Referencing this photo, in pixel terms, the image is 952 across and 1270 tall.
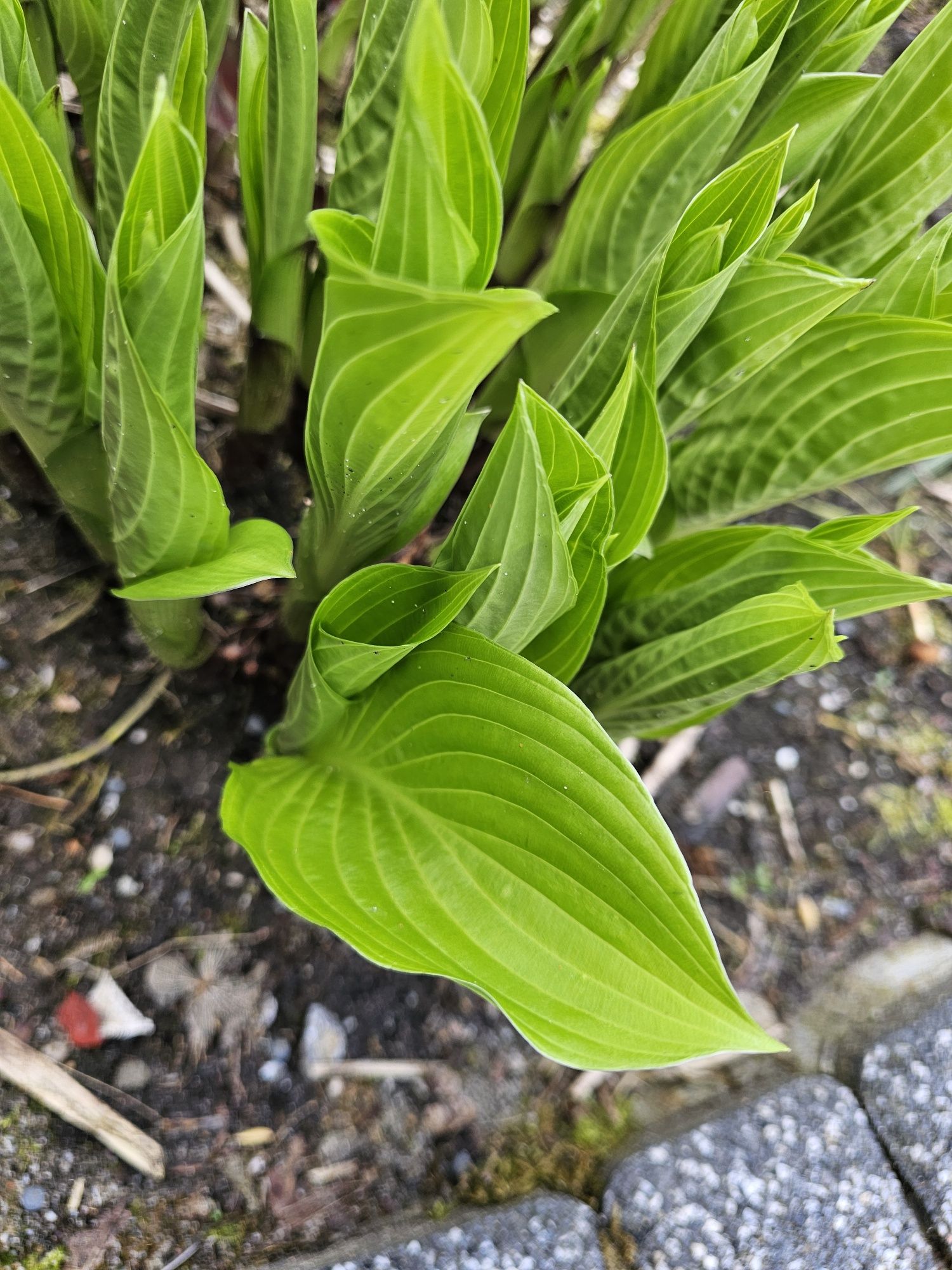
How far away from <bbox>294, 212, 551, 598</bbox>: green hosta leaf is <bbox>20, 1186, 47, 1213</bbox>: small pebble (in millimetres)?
574

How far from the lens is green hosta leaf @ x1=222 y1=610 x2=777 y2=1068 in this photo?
0.48 m

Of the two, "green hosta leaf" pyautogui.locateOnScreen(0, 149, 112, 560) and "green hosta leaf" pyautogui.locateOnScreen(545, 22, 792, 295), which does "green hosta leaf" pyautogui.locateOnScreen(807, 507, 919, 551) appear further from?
"green hosta leaf" pyautogui.locateOnScreen(0, 149, 112, 560)

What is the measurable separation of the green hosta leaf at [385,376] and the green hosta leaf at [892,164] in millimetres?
443

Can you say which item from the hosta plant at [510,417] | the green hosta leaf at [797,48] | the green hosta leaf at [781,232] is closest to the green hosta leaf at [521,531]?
the hosta plant at [510,417]

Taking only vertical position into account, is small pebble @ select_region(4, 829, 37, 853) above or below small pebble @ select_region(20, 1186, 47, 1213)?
above

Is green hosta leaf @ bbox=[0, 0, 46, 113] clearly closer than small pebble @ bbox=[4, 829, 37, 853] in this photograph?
Yes

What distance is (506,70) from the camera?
674 mm

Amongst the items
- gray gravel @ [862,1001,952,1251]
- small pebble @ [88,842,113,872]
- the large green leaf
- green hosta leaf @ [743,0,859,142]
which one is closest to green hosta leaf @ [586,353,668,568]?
the large green leaf

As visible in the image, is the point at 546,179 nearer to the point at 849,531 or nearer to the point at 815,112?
the point at 815,112

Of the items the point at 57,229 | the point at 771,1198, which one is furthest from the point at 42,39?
the point at 771,1198

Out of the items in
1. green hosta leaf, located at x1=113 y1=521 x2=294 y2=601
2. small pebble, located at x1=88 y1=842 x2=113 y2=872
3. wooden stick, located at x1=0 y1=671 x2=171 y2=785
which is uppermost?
green hosta leaf, located at x1=113 y1=521 x2=294 y2=601

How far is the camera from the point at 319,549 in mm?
677

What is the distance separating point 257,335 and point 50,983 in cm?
62

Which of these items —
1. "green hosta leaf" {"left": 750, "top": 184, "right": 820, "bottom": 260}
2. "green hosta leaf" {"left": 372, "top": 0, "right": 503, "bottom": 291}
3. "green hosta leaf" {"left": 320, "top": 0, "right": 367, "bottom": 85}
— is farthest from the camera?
"green hosta leaf" {"left": 320, "top": 0, "right": 367, "bottom": 85}
